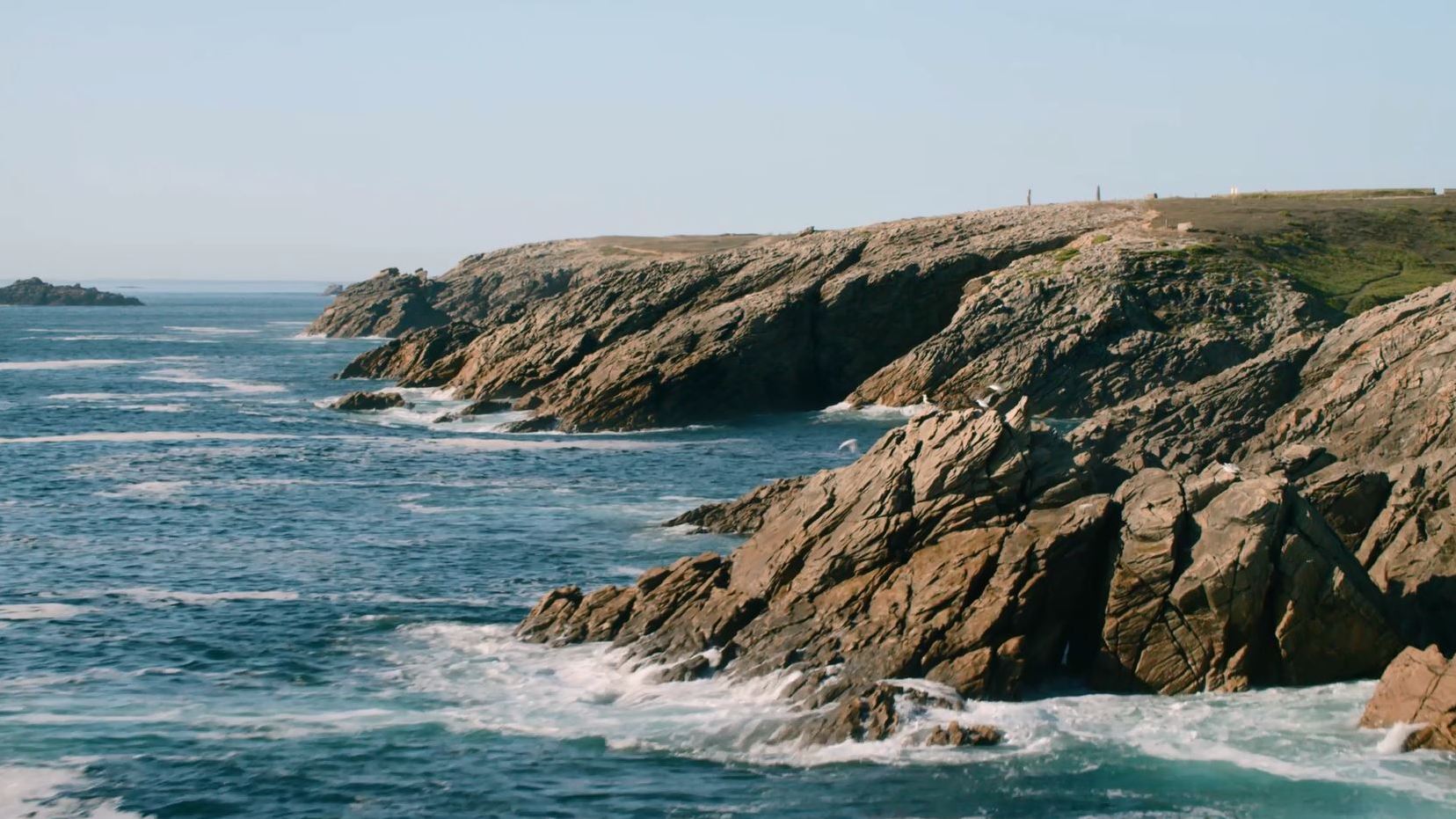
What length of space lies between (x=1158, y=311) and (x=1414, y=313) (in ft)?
119

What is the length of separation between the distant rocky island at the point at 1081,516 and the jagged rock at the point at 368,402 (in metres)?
12.2

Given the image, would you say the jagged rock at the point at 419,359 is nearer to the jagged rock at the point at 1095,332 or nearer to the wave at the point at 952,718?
the jagged rock at the point at 1095,332

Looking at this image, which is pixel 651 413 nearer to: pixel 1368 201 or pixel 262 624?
pixel 262 624

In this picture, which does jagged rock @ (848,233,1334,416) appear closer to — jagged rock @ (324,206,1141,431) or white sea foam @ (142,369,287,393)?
jagged rock @ (324,206,1141,431)

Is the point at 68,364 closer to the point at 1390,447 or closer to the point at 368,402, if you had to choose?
the point at 368,402

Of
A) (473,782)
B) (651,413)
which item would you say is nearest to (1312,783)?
(473,782)

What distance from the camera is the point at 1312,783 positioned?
25.4 m

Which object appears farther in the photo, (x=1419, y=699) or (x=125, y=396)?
(x=125, y=396)

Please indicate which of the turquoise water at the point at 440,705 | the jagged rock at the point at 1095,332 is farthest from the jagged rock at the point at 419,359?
the turquoise water at the point at 440,705

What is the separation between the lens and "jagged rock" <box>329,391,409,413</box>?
91.8 m

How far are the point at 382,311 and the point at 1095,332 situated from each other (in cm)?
11865

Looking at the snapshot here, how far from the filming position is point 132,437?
256 feet

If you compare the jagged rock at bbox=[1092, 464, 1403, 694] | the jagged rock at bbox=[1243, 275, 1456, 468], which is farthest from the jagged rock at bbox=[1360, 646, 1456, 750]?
the jagged rock at bbox=[1243, 275, 1456, 468]

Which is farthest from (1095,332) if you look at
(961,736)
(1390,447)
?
(961,736)
